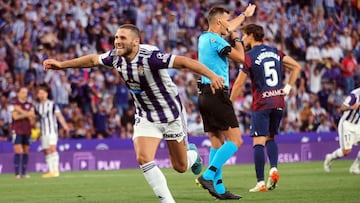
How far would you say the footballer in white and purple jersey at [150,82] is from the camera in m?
10.5

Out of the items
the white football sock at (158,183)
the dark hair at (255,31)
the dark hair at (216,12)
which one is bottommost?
the white football sock at (158,183)

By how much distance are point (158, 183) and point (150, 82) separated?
119cm

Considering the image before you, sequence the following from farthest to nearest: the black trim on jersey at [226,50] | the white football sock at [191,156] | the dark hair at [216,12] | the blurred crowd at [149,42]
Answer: the blurred crowd at [149,42]
the dark hair at [216,12]
the black trim on jersey at [226,50]
the white football sock at [191,156]

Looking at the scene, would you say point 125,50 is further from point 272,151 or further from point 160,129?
point 272,151

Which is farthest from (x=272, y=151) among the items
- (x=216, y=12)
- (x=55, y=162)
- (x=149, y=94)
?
(x=55, y=162)

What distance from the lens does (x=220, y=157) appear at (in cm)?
1262

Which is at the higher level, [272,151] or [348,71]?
[348,71]

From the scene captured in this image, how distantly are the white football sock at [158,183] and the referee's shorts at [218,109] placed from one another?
2.50m

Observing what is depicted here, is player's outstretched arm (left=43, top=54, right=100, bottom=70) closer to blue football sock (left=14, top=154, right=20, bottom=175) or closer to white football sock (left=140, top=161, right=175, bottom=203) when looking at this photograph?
white football sock (left=140, top=161, right=175, bottom=203)

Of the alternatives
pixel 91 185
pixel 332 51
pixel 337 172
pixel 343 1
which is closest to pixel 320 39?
pixel 332 51

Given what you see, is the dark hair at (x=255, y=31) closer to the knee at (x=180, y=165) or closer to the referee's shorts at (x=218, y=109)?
the referee's shorts at (x=218, y=109)

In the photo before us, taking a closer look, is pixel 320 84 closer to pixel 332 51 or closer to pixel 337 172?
pixel 332 51

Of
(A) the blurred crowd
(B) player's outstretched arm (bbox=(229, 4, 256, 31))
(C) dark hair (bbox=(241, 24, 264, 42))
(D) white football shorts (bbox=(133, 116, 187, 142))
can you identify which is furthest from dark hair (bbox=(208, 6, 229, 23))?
(A) the blurred crowd

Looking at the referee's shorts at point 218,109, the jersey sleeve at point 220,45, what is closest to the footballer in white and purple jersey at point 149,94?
the referee's shorts at point 218,109
